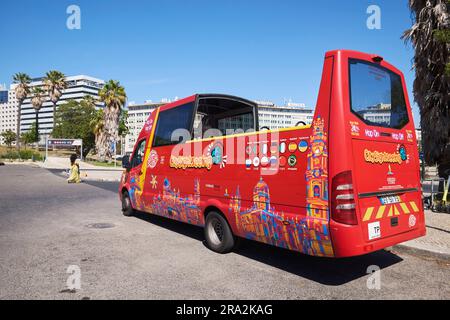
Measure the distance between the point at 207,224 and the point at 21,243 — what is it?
362cm

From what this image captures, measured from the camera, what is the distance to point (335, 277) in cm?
456

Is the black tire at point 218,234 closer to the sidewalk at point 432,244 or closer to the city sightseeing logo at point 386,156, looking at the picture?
the city sightseeing logo at point 386,156

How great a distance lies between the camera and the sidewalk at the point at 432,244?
5.37 meters

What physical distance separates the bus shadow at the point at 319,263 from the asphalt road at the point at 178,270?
0.01 meters

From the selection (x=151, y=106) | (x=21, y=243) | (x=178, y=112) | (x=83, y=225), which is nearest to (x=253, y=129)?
(x=178, y=112)

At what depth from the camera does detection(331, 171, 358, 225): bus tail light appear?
3859 millimetres

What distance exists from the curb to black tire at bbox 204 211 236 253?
2946 millimetres

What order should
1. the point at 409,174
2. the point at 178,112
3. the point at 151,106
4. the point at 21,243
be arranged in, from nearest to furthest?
the point at 409,174
the point at 21,243
the point at 178,112
the point at 151,106

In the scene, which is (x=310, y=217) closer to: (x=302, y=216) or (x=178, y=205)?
(x=302, y=216)

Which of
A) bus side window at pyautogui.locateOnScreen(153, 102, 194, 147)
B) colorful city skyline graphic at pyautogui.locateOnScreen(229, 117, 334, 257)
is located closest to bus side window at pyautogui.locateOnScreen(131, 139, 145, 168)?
bus side window at pyautogui.locateOnScreen(153, 102, 194, 147)

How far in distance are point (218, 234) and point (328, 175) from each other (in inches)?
104

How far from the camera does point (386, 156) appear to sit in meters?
4.48

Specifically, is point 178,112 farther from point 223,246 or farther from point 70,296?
point 70,296

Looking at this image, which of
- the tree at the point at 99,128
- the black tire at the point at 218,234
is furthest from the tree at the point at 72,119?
the black tire at the point at 218,234
